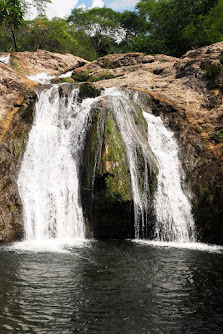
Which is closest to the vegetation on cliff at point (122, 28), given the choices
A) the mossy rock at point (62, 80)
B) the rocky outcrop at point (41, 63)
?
the rocky outcrop at point (41, 63)

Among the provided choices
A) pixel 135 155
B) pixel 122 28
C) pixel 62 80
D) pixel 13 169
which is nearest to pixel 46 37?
pixel 122 28

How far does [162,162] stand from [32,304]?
11167mm

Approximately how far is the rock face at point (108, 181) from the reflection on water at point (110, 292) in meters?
2.83

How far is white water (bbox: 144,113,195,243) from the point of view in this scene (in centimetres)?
Result: 1355

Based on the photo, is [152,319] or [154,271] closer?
[152,319]

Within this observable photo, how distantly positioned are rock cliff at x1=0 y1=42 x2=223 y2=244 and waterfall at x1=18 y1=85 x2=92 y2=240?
786 millimetres

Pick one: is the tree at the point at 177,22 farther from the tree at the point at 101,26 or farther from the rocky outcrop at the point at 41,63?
the tree at the point at 101,26

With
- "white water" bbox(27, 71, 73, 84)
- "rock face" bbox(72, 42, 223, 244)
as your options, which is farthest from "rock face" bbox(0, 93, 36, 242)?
"white water" bbox(27, 71, 73, 84)

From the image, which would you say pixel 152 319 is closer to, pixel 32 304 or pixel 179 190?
pixel 32 304

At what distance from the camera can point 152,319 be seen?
19.0 ft

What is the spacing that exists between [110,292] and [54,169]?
9.27m

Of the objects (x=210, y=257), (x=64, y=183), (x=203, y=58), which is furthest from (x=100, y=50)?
(x=210, y=257)

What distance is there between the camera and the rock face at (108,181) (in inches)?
525

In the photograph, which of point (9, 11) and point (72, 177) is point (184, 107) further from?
point (9, 11)
